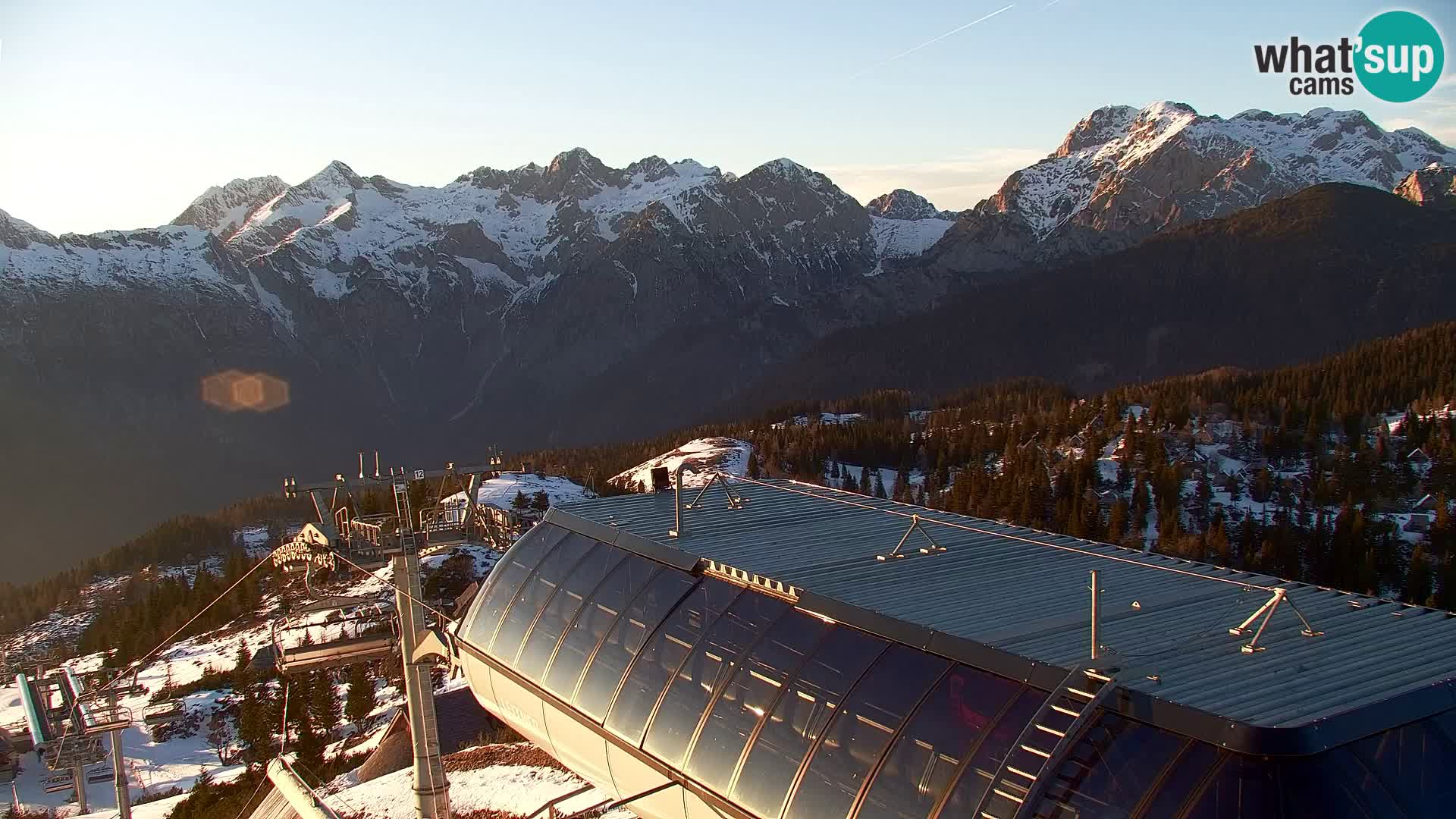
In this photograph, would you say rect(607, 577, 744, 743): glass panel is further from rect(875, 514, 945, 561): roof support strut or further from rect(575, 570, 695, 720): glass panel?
rect(875, 514, 945, 561): roof support strut

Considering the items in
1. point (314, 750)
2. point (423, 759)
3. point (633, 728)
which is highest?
point (633, 728)

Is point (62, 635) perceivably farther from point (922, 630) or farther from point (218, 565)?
point (922, 630)

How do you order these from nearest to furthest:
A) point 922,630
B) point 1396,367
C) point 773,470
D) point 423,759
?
point 922,630, point 423,759, point 1396,367, point 773,470

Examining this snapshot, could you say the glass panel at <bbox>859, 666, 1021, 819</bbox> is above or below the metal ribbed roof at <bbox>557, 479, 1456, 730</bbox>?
below

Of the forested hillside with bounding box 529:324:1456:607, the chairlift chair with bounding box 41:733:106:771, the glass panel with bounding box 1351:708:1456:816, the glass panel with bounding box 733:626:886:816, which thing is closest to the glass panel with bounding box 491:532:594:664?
the glass panel with bounding box 733:626:886:816

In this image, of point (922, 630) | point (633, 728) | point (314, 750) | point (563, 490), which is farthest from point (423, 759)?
point (563, 490)

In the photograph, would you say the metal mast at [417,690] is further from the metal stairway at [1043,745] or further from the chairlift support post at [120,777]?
the chairlift support post at [120,777]
